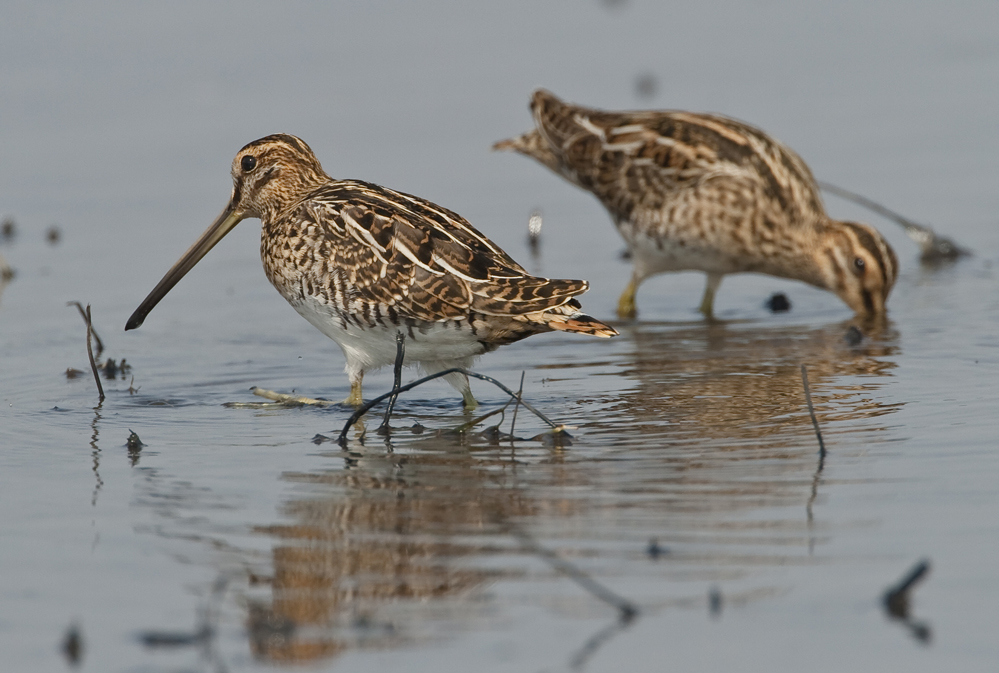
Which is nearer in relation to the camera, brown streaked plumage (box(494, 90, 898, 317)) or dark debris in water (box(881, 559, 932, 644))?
dark debris in water (box(881, 559, 932, 644))

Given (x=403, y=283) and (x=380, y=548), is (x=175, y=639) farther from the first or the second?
(x=403, y=283)

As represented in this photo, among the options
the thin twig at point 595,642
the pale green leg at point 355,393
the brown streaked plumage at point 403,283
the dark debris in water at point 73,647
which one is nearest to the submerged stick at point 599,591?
the thin twig at point 595,642

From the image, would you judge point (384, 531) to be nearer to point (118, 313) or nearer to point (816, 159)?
point (118, 313)

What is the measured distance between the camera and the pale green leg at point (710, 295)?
11.2 m

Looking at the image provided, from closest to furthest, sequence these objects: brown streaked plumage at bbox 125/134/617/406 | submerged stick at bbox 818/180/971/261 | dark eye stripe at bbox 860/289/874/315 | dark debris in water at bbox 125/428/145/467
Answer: dark debris in water at bbox 125/428/145/467 < brown streaked plumage at bbox 125/134/617/406 < dark eye stripe at bbox 860/289/874/315 < submerged stick at bbox 818/180/971/261

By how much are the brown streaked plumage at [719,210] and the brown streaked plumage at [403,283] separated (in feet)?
11.5

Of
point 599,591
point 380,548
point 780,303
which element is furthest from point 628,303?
point 599,591

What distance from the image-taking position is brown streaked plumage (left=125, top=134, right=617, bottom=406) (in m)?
7.52

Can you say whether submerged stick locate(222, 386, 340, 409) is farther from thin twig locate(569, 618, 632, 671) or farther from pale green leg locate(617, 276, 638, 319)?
thin twig locate(569, 618, 632, 671)

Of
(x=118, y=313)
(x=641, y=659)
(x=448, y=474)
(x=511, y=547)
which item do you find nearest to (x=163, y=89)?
(x=118, y=313)

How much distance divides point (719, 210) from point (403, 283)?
434cm

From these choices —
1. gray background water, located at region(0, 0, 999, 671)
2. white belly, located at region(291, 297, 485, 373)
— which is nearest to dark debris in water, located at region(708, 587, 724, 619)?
gray background water, located at region(0, 0, 999, 671)

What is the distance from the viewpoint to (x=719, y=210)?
11.3 metres

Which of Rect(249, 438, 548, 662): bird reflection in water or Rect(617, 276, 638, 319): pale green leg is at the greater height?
Rect(617, 276, 638, 319): pale green leg
